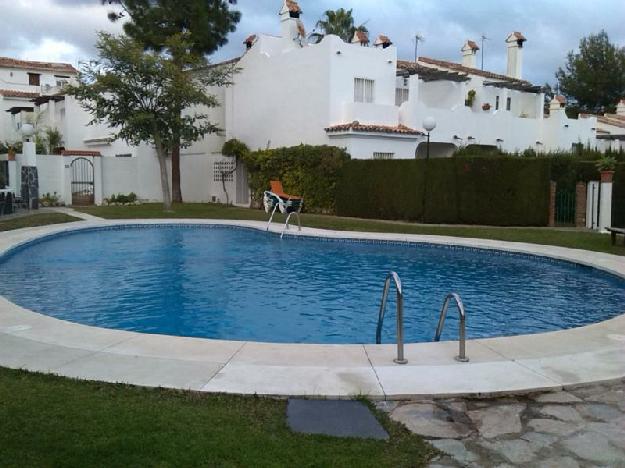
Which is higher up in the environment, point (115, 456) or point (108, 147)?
point (108, 147)

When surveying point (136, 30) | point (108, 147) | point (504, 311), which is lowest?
point (504, 311)

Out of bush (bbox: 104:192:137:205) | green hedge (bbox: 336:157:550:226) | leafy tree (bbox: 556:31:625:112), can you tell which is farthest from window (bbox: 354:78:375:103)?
leafy tree (bbox: 556:31:625:112)

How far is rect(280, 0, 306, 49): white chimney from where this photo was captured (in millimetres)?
28016

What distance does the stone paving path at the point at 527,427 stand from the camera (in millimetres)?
3910

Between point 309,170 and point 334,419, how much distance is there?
836 inches

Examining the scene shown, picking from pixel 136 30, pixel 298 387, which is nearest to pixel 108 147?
pixel 136 30

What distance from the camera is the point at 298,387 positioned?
199 inches

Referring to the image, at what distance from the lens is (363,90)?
26703 mm

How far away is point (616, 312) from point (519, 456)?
6545 mm

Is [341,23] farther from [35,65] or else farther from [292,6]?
[35,65]

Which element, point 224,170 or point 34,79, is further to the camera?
point 34,79

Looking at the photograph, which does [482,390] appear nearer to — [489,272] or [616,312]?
[616,312]

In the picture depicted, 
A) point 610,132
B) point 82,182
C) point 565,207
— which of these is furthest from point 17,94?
point 610,132

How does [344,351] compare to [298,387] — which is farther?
[344,351]
